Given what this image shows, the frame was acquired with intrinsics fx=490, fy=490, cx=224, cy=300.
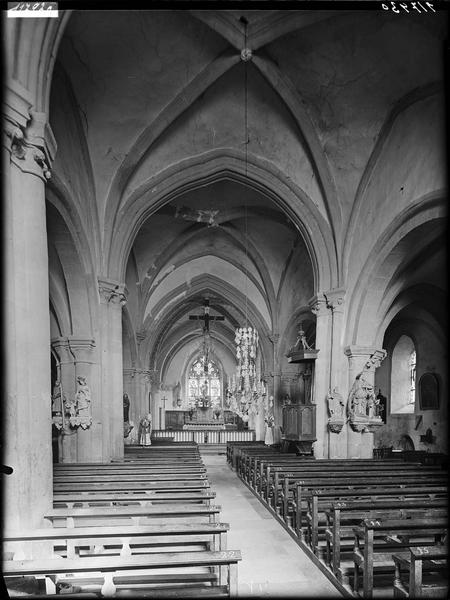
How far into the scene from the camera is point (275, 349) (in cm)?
2284

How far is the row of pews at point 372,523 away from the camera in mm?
4508

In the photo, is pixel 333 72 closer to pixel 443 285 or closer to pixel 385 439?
pixel 443 285

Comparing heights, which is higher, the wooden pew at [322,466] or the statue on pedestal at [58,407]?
the statue on pedestal at [58,407]

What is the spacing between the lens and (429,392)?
18.7 m

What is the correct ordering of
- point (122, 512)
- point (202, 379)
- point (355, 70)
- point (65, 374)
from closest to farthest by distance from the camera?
point (122, 512)
point (355, 70)
point (65, 374)
point (202, 379)

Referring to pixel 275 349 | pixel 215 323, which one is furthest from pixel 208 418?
pixel 275 349

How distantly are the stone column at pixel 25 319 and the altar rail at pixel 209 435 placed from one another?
73.4ft

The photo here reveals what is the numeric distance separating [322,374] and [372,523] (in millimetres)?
9599

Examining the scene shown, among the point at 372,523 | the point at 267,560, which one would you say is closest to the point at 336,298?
the point at 267,560

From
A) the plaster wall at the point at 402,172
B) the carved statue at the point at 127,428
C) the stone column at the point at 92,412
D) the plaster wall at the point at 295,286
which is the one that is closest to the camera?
the plaster wall at the point at 402,172

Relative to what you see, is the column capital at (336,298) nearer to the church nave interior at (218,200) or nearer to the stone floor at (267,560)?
the church nave interior at (218,200)

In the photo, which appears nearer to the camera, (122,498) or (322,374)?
(122,498)

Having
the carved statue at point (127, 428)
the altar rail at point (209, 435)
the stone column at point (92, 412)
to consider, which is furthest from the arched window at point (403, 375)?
the stone column at point (92, 412)

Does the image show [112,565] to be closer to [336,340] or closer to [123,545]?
[123,545]
